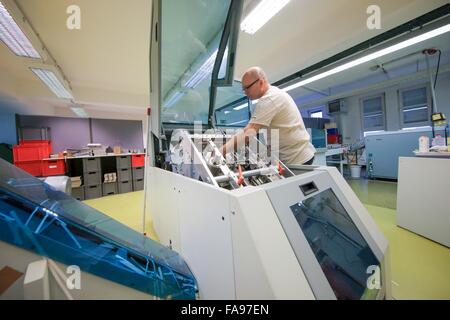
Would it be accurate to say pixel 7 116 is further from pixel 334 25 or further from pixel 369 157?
pixel 369 157

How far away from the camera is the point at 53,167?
346 cm

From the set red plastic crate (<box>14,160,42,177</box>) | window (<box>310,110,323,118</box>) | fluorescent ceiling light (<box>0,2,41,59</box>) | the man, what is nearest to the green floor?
the man

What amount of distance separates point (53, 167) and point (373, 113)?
8914mm

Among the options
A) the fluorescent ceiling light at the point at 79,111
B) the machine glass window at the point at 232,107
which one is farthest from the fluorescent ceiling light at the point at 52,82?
the machine glass window at the point at 232,107

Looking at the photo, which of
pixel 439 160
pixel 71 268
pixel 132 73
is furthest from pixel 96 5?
pixel 439 160

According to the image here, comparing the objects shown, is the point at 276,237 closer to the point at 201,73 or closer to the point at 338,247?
the point at 338,247

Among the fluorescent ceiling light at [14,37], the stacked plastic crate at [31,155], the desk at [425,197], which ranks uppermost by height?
the fluorescent ceiling light at [14,37]

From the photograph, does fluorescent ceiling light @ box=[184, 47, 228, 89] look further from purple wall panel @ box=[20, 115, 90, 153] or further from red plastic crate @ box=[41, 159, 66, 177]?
purple wall panel @ box=[20, 115, 90, 153]

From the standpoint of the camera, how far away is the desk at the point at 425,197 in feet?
5.55

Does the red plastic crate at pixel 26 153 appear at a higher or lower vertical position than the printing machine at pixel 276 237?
higher

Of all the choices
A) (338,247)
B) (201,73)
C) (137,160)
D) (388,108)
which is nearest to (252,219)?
(338,247)

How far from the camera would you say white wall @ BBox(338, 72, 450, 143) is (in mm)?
4379

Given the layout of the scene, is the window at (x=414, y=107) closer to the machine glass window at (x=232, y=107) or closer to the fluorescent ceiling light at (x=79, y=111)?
the machine glass window at (x=232, y=107)

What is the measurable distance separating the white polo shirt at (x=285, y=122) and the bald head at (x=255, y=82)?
0.22 ft
